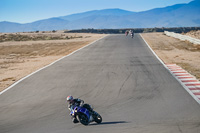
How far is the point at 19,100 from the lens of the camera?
36.4ft

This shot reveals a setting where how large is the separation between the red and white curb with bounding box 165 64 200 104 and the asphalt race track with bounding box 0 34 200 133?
12.4 inches

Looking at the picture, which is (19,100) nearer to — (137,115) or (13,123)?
(13,123)

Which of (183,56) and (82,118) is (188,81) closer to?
(82,118)

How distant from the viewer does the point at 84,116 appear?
8.10m

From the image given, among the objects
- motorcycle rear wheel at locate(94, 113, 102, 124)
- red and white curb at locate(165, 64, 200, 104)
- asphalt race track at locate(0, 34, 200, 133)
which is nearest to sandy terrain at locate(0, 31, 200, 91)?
red and white curb at locate(165, 64, 200, 104)

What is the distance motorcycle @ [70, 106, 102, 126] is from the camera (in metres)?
8.05

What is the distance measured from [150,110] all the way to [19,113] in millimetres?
4586

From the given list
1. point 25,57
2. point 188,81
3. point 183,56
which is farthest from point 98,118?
point 25,57

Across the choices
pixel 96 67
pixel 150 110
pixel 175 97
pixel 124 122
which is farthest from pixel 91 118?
pixel 96 67

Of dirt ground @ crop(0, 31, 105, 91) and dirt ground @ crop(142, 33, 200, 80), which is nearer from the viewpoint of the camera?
dirt ground @ crop(0, 31, 105, 91)

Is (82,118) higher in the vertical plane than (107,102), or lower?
higher

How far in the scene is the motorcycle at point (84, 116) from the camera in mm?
8047

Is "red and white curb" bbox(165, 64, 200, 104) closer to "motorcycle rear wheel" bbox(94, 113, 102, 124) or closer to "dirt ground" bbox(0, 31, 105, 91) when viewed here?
"motorcycle rear wheel" bbox(94, 113, 102, 124)

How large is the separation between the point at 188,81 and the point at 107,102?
17.4 feet
